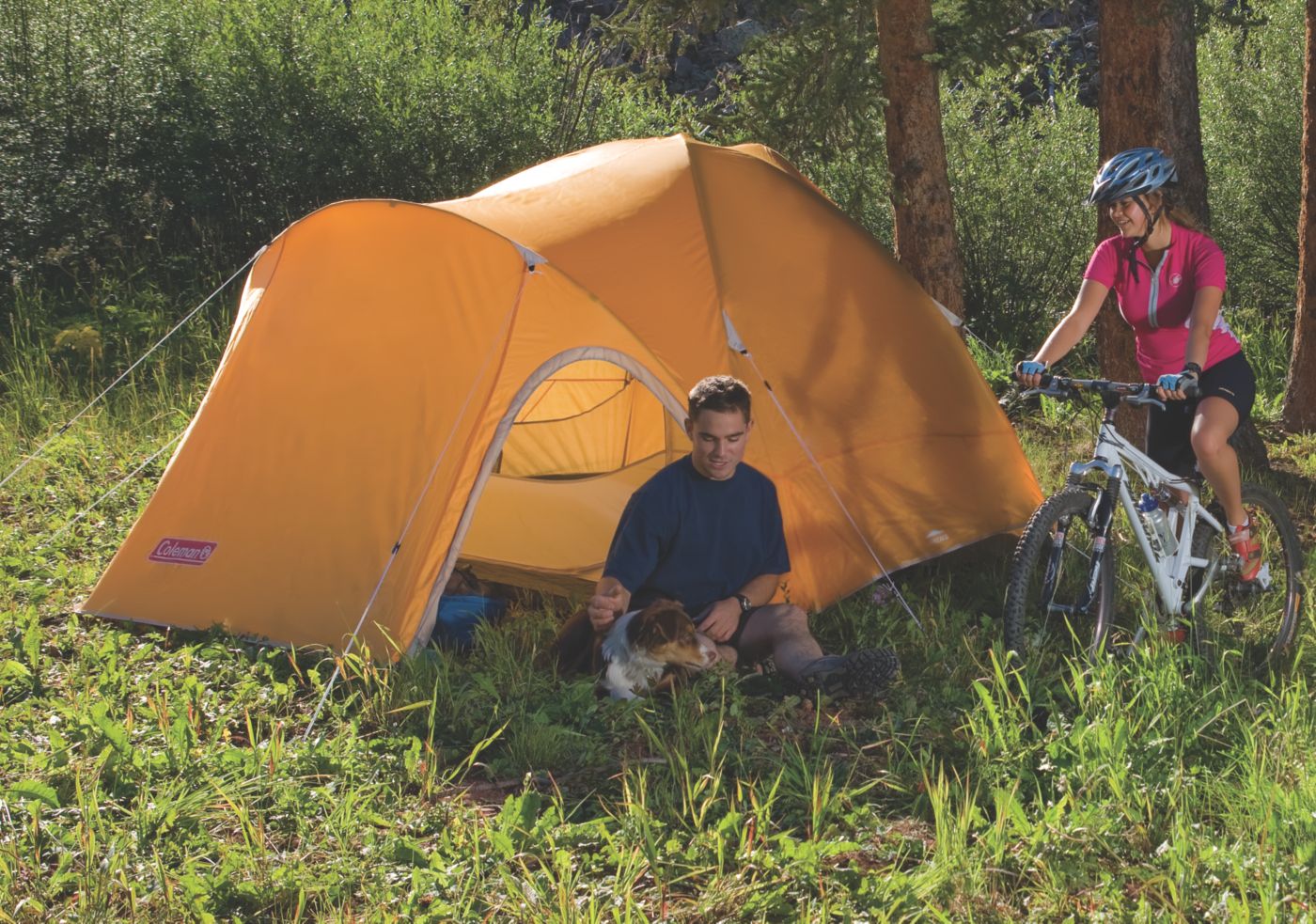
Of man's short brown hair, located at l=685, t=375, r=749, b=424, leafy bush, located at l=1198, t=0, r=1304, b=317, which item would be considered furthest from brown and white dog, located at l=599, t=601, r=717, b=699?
leafy bush, located at l=1198, t=0, r=1304, b=317

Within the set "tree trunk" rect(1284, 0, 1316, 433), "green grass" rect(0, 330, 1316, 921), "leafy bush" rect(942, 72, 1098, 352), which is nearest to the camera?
"green grass" rect(0, 330, 1316, 921)

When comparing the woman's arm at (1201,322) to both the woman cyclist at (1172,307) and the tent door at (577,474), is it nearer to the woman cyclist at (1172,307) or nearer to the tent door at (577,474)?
the woman cyclist at (1172,307)

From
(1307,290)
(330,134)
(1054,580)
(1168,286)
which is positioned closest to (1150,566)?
(1054,580)

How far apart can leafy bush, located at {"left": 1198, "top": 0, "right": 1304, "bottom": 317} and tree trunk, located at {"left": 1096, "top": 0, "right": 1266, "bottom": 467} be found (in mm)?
7244

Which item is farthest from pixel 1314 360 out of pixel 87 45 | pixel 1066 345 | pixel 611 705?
pixel 87 45

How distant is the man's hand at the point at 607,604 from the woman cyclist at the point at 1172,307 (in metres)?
1.42

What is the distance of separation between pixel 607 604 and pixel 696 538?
1.29 feet

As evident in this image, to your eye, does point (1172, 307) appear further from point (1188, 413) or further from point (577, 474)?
point (577, 474)

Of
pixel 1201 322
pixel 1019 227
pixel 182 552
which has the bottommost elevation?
pixel 182 552

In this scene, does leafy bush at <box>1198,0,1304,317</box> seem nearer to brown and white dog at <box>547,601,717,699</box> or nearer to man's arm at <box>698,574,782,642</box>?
man's arm at <box>698,574,782,642</box>

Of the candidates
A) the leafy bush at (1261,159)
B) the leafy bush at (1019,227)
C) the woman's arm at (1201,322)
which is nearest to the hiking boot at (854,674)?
the woman's arm at (1201,322)

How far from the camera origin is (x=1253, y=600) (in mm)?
4770

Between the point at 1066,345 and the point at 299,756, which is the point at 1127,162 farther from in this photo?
the point at 299,756

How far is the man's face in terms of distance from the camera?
420 centimetres
